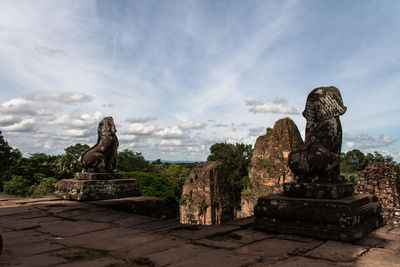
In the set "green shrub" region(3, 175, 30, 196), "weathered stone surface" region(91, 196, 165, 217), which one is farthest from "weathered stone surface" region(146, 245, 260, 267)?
"green shrub" region(3, 175, 30, 196)

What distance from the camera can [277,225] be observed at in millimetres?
3123

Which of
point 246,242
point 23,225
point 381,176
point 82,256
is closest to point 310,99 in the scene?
point 246,242

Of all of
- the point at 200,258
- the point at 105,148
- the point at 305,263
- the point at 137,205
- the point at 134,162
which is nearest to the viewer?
the point at 305,263

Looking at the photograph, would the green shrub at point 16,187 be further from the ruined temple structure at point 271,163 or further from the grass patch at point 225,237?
the grass patch at point 225,237

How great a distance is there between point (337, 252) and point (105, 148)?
4.86 metres

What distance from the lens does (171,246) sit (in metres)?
2.70

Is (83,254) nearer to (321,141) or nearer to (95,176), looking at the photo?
(321,141)

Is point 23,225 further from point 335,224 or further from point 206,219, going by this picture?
point 206,219

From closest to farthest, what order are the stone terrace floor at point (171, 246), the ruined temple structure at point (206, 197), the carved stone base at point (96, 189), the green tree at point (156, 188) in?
1. the stone terrace floor at point (171, 246)
2. the carved stone base at point (96, 189)
3. the ruined temple structure at point (206, 197)
4. the green tree at point (156, 188)

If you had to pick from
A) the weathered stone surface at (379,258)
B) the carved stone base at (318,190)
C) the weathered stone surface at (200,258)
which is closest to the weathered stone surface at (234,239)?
the weathered stone surface at (200,258)

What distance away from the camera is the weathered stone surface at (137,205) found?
5.29m

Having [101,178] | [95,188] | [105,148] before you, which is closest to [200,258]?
[95,188]

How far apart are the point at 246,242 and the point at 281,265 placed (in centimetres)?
70

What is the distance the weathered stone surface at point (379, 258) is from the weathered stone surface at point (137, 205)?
4.13 metres
